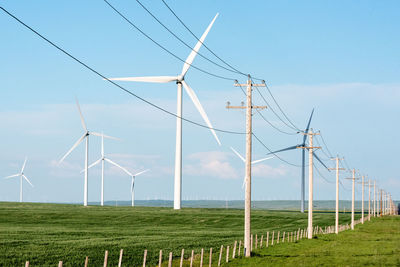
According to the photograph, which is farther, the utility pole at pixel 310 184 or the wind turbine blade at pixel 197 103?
the wind turbine blade at pixel 197 103

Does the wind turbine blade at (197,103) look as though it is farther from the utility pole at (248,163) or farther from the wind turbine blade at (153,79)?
the utility pole at (248,163)

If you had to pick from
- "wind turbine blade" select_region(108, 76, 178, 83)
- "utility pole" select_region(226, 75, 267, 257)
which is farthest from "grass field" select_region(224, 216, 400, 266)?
"wind turbine blade" select_region(108, 76, 178, 83)

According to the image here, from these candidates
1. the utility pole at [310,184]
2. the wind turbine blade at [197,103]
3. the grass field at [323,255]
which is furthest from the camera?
the wind turbine blade at [197,103]

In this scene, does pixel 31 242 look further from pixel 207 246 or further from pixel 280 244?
pixel 280 244

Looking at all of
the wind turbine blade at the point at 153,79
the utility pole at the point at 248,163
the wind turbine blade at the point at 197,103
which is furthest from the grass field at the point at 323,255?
the wind turbine blade at the point at 153,79

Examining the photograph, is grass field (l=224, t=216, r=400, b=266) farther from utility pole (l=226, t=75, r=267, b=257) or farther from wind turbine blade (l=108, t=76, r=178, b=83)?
wind turbine blade (l=108, t=76, r=178, b=83)

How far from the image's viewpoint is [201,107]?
80750 millimetres

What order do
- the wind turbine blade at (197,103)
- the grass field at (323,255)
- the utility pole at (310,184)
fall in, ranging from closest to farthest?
1. the grass field at (323,255)
2. the utility pole at (310,184)
3. the wind turbine blade at (197,103)

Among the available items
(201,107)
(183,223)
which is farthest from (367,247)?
(183,223)

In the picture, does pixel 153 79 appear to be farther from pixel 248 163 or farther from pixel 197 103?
pixel 248 163

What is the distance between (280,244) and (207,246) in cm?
637

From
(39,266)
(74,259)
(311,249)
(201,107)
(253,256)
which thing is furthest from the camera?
(201,107)

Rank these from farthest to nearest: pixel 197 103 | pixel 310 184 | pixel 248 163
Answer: pixel 197 103 < pixel 310 184 < pixel 248 163

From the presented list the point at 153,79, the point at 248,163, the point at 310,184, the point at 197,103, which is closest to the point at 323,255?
the point at 248,163
